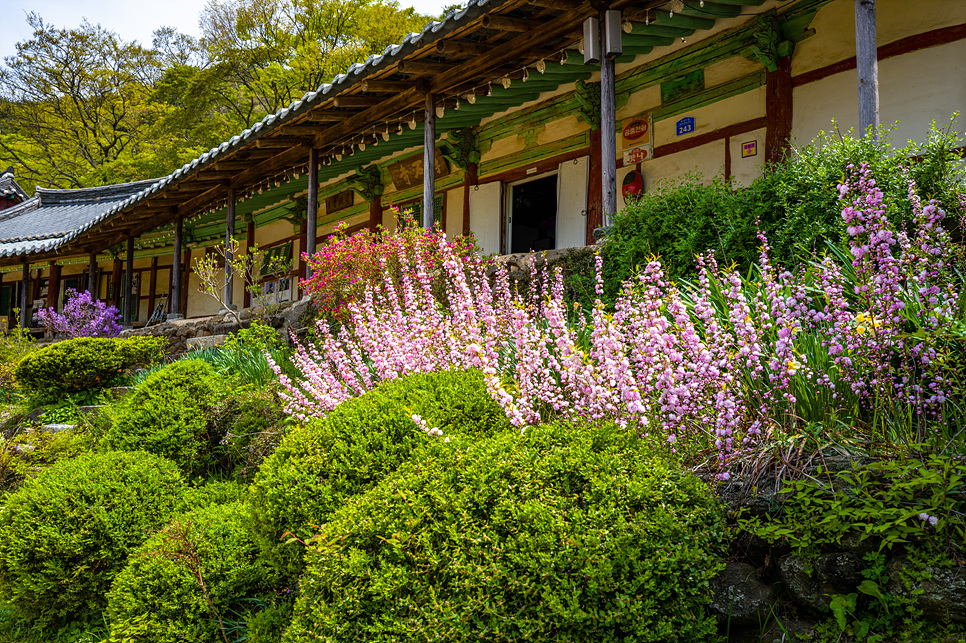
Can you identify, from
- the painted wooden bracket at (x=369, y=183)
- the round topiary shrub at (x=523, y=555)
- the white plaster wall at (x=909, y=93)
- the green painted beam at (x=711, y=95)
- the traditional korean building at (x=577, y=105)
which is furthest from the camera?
the painted wooden bracket at (x=369, y=183)

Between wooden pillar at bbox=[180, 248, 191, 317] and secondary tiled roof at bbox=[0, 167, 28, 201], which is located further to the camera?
secondary tiled roof at bbox=[0, 167, 28, 201]

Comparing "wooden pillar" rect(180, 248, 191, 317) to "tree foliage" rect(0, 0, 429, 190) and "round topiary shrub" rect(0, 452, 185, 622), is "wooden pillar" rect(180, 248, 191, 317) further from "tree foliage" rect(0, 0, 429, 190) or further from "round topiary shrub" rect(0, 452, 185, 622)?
"round topiary shrub" rect(0, 452, 185, 622)

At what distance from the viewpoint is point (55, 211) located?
2345 cm

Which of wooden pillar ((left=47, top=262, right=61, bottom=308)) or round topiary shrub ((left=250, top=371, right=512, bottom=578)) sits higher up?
wooden pillar ((left=47, top=262, right=61, bottom=308))

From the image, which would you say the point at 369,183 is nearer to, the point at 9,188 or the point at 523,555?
the point at 523,555

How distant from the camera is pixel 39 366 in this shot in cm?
830

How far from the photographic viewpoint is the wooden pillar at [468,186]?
37.6 feet

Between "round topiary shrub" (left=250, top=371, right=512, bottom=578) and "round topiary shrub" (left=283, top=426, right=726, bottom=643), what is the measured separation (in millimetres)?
527

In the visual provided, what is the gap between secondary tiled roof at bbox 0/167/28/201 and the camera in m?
26.3

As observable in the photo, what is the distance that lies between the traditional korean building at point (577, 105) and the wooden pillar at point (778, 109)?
0.6 inches

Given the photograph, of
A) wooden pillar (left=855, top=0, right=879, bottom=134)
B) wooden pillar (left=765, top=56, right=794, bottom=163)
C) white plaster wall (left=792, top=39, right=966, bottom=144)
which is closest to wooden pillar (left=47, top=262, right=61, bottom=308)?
wooden pillar (left=765, top=56, right=794, bottom=163)

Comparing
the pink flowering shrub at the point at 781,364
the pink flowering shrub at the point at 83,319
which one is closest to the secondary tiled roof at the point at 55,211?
the pink flowering shrub at the point at 83,319

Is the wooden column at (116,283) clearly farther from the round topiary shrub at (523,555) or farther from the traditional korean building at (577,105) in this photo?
the round topiary shrub at (523,555)

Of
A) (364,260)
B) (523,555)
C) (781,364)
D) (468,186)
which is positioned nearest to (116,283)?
(468,186)
